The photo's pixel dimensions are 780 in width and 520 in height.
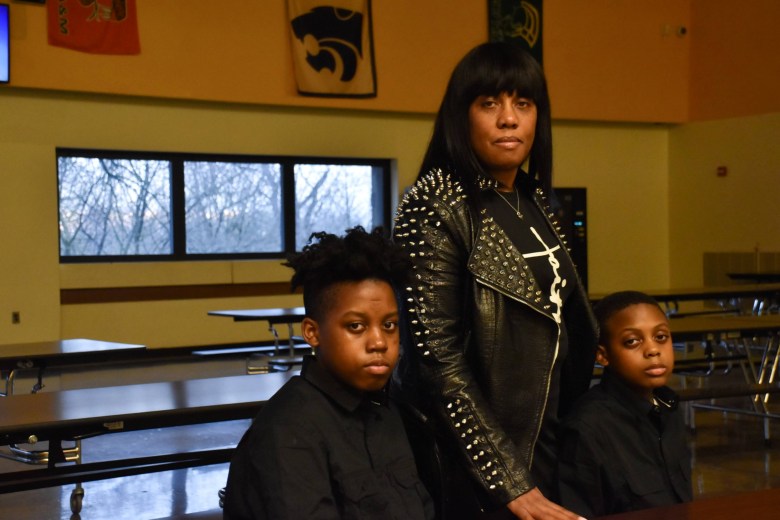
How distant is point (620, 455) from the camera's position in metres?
2.00

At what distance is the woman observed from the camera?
1.55 meters

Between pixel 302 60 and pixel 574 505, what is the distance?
8.66 m

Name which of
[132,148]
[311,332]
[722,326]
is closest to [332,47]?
[132,148]

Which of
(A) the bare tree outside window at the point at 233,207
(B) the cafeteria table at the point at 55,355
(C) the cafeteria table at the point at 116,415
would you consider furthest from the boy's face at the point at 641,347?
(A) the bare tree outside window at the point at 233,207

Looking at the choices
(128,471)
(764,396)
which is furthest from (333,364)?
(764,396)

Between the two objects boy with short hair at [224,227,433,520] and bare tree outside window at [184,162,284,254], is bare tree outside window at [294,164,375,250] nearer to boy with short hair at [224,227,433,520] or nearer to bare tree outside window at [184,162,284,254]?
bare tree outside window at [184,162,284,254]

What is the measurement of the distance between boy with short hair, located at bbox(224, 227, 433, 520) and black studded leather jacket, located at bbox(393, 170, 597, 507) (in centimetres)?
5

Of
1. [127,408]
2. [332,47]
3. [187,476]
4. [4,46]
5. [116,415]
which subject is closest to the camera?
[116,415]

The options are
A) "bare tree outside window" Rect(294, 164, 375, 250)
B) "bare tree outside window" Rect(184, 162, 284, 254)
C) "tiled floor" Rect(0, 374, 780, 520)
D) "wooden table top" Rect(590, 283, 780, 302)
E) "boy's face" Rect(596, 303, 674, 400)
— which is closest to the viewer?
"boy's face" Rect(596, 303, 674, 400)

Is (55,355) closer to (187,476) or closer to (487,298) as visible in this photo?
(187,476)

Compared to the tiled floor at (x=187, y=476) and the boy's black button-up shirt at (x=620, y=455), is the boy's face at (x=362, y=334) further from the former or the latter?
the tiled floor at (x=187, y=476)

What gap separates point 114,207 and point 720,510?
9029mm

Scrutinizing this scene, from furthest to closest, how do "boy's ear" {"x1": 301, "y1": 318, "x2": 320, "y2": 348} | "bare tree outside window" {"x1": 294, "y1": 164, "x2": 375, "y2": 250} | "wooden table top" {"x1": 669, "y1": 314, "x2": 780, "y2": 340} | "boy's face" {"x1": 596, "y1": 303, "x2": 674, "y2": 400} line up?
"bare tree outside window" {"x1": 294, "y1": 164, "x2": 375, "y2": 250}
"wooden table top" {"x1": 669, "y1": 314, "x2": 780, "y2": 340}
"boy's face" {"x1": 596, "y1": 303, "x2": 674, "y2": 400}
"boy's ear" {"x1": 301, "y1": 318, "x2": 320, "y2": 348}

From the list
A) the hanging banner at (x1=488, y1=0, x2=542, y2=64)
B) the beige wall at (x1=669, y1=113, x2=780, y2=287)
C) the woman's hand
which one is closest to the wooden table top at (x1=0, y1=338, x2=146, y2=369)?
the woman's hand
